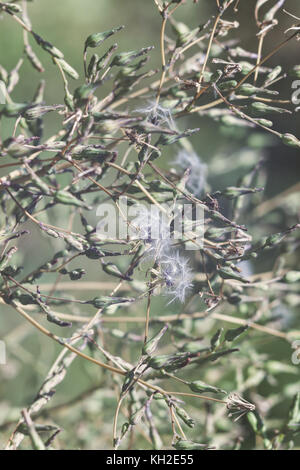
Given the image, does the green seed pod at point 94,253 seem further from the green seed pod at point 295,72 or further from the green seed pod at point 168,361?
the green seed pod at point 295,72

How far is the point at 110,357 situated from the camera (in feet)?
1.79

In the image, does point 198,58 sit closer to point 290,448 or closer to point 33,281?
point 33,281

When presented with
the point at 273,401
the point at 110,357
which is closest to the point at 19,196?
the point at 110,357

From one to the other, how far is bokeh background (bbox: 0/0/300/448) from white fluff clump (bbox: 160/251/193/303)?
19 centimetres

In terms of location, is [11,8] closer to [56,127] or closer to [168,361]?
[168,361]

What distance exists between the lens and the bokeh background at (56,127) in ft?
2.82

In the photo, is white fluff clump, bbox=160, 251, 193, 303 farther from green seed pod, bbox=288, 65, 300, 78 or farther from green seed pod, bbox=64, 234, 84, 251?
green seed pod, bbox=288, 65, 300, 78

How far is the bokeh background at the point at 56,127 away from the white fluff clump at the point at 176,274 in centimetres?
19

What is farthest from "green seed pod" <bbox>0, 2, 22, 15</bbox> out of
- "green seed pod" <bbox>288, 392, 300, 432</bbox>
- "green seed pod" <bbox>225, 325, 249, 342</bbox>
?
"green seed pod" <bbox>288, 392, 300, 432</bbox>

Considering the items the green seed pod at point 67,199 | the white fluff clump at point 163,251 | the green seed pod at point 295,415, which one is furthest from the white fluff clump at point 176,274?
the green seed pod at point 295,415

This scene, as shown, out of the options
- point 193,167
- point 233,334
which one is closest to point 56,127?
point 193,167

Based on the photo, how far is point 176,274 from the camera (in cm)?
55

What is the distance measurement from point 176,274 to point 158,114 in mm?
175

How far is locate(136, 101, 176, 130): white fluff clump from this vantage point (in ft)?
1.77
